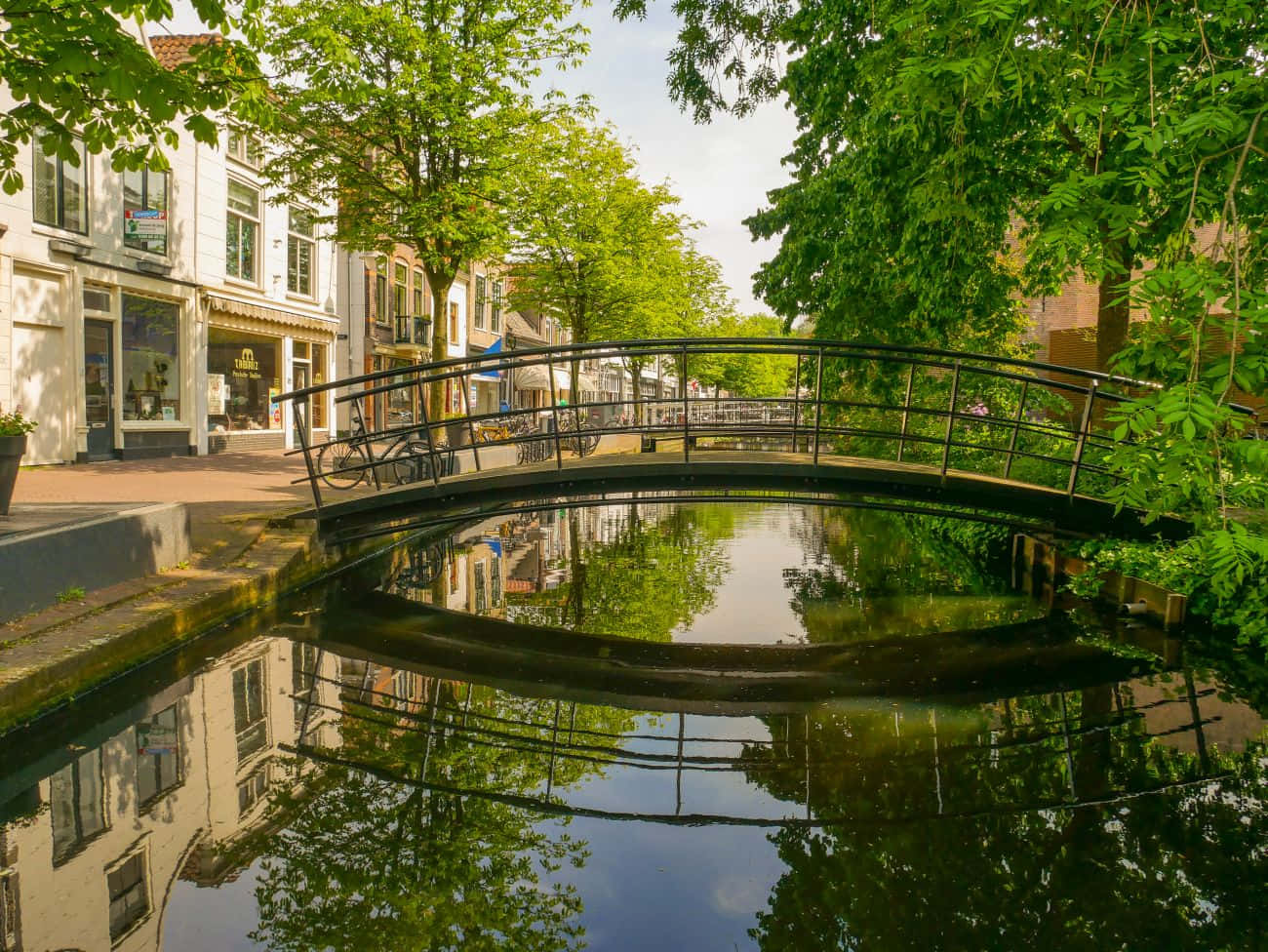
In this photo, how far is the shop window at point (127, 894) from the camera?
3.27 metres

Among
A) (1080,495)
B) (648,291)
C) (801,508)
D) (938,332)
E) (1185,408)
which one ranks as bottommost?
(801,508)

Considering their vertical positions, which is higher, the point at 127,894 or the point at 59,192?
the point at 59,192

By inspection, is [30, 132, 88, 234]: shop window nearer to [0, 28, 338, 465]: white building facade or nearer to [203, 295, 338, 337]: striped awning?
[0, 28, 338, 465]: white building facade

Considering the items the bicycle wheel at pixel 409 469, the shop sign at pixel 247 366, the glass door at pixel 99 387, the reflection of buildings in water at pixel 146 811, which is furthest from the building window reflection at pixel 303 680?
the shop sign at pixel 247 366

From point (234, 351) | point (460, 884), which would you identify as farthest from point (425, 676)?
point (234, 351)

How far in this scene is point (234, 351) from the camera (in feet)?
69.7

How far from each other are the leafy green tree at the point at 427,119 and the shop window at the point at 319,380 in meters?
9.12

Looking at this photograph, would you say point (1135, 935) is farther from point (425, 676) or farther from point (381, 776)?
point (425, 676)

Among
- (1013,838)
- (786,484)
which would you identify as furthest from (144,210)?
(1013,838)

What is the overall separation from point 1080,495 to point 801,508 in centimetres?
1194

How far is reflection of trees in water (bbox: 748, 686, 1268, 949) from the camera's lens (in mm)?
3354

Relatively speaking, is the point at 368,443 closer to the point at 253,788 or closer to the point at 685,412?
the point at 685,412

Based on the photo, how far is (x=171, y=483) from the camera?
43.6 feet

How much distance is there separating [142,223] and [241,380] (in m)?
5.23
